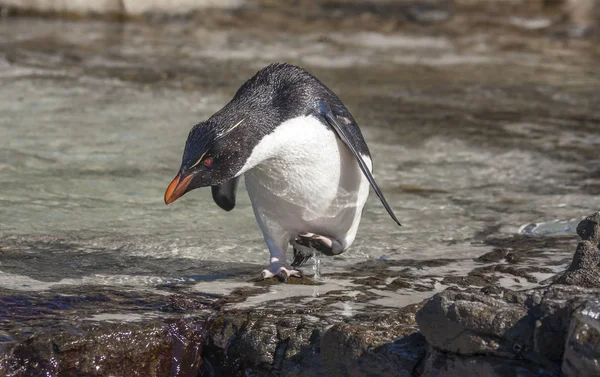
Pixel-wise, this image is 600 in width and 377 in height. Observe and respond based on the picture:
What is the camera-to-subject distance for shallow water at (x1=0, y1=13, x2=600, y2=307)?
3.87 metres

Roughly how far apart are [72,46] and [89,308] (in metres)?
6.10

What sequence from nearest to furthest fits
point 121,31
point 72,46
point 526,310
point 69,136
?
point 526,310 → point 69,136 → point 72,46 → point 121,31

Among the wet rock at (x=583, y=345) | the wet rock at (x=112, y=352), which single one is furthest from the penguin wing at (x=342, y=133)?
the wet rock at (x=583, y=345)

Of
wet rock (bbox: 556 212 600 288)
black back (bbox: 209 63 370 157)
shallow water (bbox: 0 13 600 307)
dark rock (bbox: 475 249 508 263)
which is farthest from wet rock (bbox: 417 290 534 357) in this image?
dark rock (bbox: 475 249 508 263)

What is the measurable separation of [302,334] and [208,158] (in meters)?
0.60

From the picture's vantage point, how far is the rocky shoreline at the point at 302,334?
2.51m

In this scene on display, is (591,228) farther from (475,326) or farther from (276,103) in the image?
(276,103)

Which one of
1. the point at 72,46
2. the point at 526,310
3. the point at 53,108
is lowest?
the point at 526,310

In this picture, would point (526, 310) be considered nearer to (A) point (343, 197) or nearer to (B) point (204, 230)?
(A) point (343, 197)

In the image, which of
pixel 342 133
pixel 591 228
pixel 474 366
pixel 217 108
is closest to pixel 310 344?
pixel 474 366

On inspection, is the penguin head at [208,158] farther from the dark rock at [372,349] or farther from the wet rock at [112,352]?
the dark rock at [372,349]

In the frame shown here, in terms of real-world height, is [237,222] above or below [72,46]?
below

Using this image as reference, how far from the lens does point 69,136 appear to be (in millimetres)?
5820

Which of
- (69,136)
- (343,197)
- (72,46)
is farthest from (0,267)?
(72,46)
